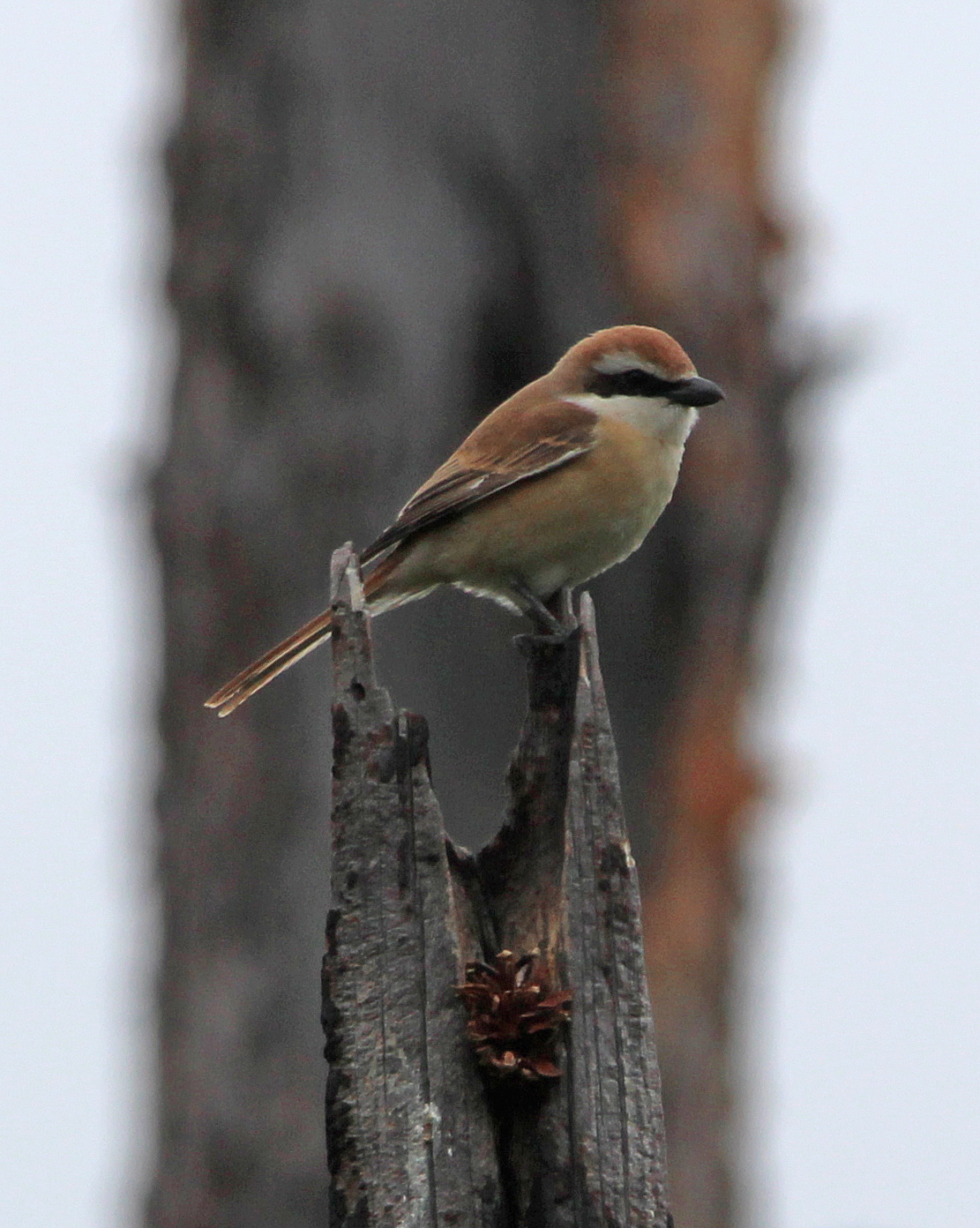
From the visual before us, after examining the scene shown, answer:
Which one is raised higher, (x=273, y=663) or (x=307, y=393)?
(x=307, y=393)

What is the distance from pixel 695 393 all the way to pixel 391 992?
244 centimetres

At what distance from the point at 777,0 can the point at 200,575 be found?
3094 millimetres

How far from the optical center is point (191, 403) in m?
6.11

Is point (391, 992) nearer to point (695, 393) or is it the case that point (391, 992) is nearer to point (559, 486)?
point (559, 486)

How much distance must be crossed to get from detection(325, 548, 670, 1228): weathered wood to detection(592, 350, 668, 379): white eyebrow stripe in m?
2.11

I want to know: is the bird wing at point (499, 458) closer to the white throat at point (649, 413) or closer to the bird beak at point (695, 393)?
the white throat at point (649, 413)


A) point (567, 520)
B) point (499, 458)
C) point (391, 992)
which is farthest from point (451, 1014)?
point (499, 458)

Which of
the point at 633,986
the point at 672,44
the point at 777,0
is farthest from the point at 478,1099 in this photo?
the point at 777,0

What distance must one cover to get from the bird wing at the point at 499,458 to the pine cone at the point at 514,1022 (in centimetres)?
209

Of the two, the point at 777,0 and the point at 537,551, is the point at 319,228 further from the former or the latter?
the point at 777,0

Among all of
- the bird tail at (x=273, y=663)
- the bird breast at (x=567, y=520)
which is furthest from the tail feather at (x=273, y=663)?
the bird breast at (x=567, y=520)

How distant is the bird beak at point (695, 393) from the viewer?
4.98 meters

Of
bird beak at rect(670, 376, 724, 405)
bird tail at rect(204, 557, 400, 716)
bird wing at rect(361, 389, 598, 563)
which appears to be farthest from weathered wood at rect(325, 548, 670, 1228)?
bird beak at rect(670, 376, 724, 405)

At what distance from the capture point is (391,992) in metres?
2.98
